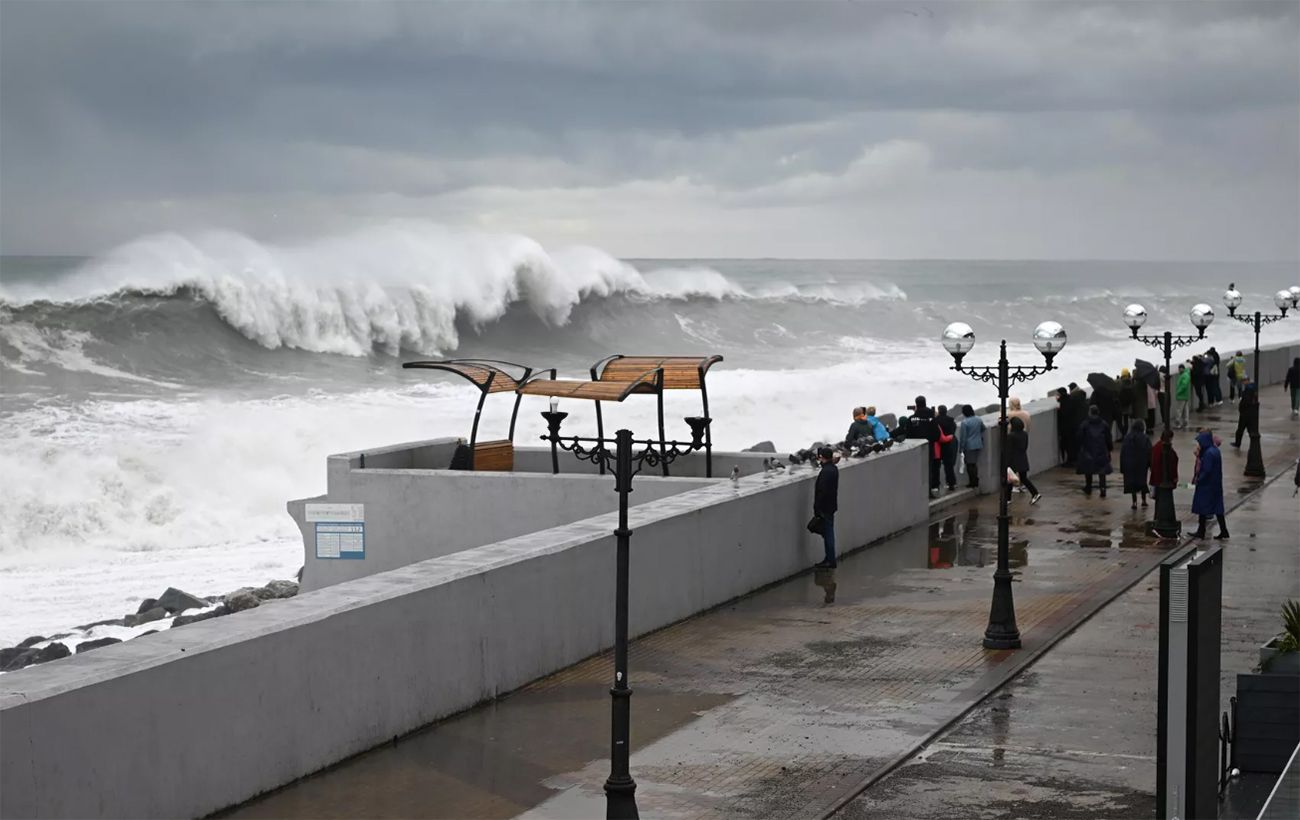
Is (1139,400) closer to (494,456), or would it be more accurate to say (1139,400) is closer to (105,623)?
(494,456)

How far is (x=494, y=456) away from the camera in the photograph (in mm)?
24438

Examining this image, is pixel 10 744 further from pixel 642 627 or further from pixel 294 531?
pixel 294 531

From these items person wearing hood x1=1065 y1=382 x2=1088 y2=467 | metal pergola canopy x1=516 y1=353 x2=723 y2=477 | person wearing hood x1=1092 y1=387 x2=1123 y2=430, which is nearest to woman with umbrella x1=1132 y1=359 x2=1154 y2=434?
Result: person wearing hood x1=1092 y1=387 x2=1123 y2=430

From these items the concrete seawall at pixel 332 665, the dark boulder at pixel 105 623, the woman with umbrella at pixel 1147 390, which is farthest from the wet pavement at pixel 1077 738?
the woman with umbrella at pixel 1147 390

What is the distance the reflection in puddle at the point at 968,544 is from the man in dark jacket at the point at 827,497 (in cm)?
141

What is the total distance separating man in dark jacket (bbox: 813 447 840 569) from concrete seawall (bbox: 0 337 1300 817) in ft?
3.89

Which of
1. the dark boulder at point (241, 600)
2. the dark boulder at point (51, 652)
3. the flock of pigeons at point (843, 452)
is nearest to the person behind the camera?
the dark boulder at point (51, 652)

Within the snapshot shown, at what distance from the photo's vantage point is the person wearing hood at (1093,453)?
27.0 meters

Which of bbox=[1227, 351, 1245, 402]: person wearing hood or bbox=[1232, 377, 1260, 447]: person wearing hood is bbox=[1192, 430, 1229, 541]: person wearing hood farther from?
bbox=[1227, 351, 1245, 402]: person wearing hood

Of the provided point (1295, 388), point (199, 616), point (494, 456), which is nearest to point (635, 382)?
point (494, 456)

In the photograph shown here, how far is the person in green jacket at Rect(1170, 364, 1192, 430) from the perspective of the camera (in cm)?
3609

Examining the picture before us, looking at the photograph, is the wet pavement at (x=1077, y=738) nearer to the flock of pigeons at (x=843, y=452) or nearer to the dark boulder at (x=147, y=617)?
the flock of pigeons at (x=843, y=452)

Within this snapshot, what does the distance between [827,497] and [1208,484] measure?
19.0ft

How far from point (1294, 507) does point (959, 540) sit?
246 inches
